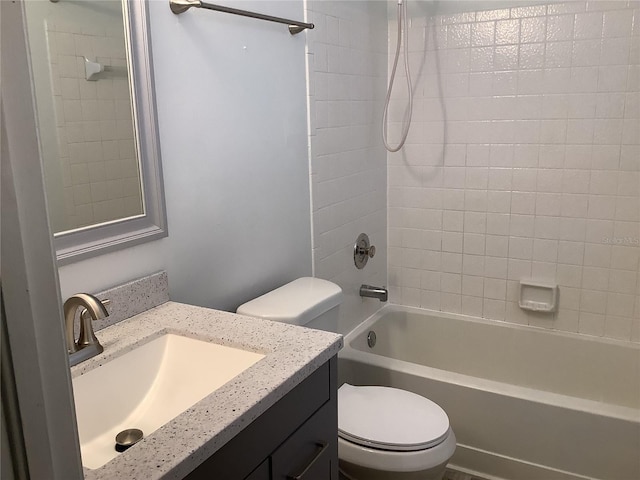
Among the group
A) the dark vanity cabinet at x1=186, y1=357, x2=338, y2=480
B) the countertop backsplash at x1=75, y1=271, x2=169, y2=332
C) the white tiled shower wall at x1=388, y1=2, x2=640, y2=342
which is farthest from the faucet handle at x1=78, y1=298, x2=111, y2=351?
the white tiled shower wall at x1=388, y1=2, x2=640, y2=342

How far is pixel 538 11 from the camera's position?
2.33m

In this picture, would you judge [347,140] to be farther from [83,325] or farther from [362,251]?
[83,325]

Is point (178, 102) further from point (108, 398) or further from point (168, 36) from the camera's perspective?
point (108, 398)

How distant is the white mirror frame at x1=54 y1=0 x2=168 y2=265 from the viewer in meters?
1.30

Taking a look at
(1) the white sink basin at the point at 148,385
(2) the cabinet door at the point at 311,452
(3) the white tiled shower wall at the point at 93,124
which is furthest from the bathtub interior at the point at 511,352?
(3) the white tiled shower wall at the point at 93,124

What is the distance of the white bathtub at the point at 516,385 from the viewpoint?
197 cm

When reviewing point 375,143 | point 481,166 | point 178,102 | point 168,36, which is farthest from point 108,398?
point 481,166

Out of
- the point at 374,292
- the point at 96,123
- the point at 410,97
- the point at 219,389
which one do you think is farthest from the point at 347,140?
the point at 219,389

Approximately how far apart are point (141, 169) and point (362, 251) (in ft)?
4.30

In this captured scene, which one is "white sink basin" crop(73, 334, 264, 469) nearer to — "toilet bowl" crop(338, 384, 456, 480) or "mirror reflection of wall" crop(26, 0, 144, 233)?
"mirror reflection of wall" crop(26, 0, 144, 233)

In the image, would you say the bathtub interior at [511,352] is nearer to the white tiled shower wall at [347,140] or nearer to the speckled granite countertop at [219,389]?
the white tiled shower wall at [347,140]

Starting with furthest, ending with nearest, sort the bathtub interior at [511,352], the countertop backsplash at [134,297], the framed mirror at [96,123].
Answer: the bathtub interior at [511,352] → the countertop backsplash at [134,297] → the framed mirror at [96,123]

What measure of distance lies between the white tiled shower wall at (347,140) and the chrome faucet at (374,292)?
0.03 metres

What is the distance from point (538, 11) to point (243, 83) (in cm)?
136
